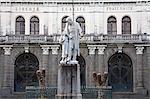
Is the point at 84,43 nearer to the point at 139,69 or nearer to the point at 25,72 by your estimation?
the point at 139,69

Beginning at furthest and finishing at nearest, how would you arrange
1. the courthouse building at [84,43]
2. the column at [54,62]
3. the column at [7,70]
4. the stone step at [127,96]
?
the courthouse building at [84,43] → the column at [54,62] → the column at [7,70] → the stone step at [127,96]

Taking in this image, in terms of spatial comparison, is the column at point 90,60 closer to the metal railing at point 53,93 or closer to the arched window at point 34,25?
the arched window at point 34,25

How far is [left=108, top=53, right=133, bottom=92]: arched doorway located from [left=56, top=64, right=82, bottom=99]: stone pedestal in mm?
26356

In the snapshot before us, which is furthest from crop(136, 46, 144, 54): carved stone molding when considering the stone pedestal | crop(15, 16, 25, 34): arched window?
the stone pedestal

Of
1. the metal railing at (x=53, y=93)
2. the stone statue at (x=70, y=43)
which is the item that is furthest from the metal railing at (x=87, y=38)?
the stone statue at (x=70, y=43)

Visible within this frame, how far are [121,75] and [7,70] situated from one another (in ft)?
45.1

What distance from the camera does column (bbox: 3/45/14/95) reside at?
4756 cm

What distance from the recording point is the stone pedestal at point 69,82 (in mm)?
22344

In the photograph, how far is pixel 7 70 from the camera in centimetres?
4791

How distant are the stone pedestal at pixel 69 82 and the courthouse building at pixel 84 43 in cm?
2389

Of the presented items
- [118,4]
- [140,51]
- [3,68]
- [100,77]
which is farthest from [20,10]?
[100,77]

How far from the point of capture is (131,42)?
1906 inches

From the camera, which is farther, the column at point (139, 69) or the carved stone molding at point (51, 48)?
the carved stone molding at point (51, 48)

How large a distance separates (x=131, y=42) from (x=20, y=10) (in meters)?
14.6
